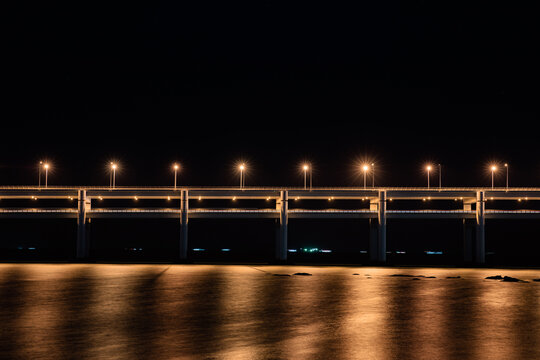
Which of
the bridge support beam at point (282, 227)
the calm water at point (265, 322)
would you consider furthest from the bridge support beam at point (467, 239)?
the calm water at point (265, 322)

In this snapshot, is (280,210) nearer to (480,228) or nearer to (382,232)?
(382,232)

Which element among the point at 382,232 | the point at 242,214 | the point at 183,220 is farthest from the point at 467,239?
the point at 183,220

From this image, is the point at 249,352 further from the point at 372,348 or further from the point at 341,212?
the point at 341,212

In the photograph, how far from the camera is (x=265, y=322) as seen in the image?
19.8 meters

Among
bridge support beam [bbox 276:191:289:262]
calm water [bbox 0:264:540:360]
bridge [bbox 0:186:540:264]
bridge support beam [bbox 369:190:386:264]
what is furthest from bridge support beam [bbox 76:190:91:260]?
calm water [bbox 0:264:540:360]

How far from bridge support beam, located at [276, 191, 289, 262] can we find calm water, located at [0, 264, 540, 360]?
36870 millimetres

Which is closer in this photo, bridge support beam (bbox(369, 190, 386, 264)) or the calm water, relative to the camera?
the calm water

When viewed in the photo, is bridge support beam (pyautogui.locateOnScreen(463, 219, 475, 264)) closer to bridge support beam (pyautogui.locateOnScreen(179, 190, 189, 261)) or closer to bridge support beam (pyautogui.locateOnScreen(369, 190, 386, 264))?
bridge support beam (pyautogui.locateOnScreen(369, 190, 386, 264))

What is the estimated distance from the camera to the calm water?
14.9m

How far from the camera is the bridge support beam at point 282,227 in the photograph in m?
70.2

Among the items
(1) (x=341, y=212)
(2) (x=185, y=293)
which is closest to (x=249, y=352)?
(2) (x=185, y=293)

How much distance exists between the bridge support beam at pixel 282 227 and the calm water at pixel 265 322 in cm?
3687

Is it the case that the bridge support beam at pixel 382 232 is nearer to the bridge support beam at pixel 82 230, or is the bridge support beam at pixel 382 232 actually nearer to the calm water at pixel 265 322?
the bridge support beam at pixel 82 230

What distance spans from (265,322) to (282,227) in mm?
50473
